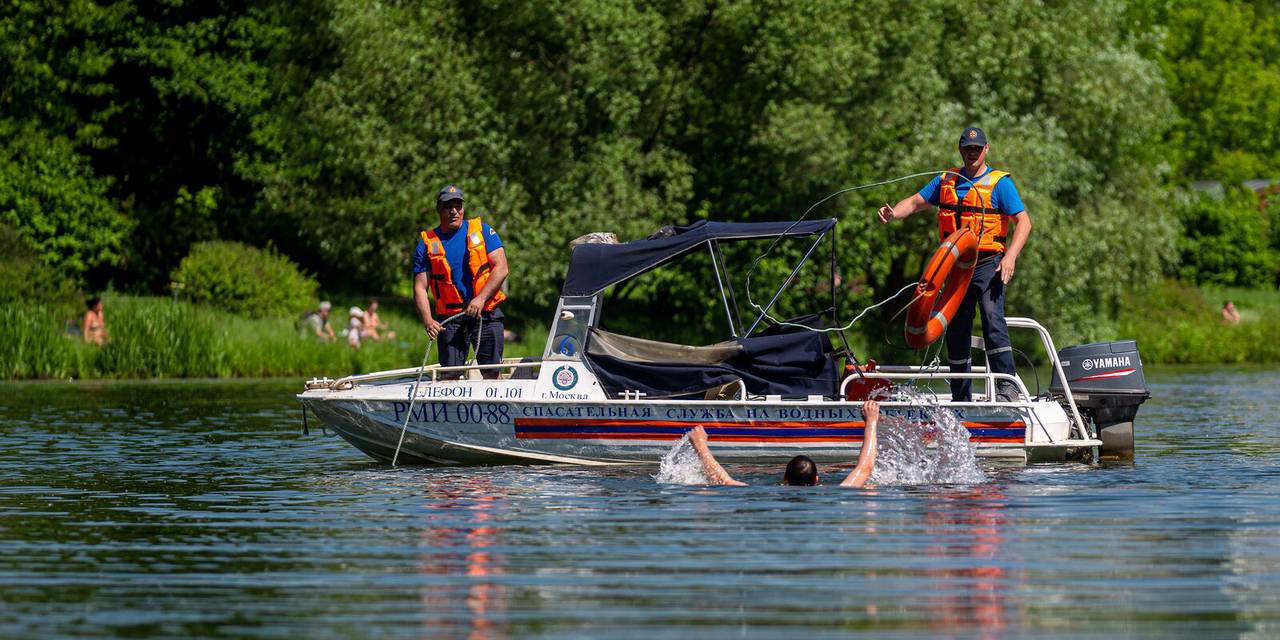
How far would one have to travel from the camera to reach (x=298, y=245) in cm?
4834

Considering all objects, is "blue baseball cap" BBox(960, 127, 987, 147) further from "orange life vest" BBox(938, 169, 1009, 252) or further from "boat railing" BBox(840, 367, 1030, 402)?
"boat railing" BBox(840, 367, 1030, 402)

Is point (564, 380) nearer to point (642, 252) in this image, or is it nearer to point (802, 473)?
point (642, 252)

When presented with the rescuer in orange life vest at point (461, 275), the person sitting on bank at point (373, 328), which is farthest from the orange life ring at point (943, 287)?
the person sitting on bank at point (373, 328)

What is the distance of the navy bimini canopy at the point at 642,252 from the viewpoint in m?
16.2

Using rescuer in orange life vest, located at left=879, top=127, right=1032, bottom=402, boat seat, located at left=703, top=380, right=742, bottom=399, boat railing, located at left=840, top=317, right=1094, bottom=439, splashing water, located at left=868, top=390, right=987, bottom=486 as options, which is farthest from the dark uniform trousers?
boat seat, located at left=703, top=380, right=742, bottom=399

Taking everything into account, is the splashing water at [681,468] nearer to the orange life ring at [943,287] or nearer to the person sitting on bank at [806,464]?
the person sitting on bank at [806,464]

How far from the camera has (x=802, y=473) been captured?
14.5m

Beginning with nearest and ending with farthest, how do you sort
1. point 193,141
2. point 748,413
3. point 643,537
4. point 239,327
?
point 643,537 < point 748,413 < point 239,327 < point 193,141

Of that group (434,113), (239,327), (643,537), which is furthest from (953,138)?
(643,537)

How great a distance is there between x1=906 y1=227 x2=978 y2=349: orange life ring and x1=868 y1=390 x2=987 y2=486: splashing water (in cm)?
62

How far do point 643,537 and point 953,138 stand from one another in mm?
29075

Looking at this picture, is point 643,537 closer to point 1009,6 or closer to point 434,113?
point 434,113

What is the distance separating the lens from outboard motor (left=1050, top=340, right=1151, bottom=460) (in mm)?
16578

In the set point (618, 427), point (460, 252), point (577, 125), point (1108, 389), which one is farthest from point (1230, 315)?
point (618, 427)
